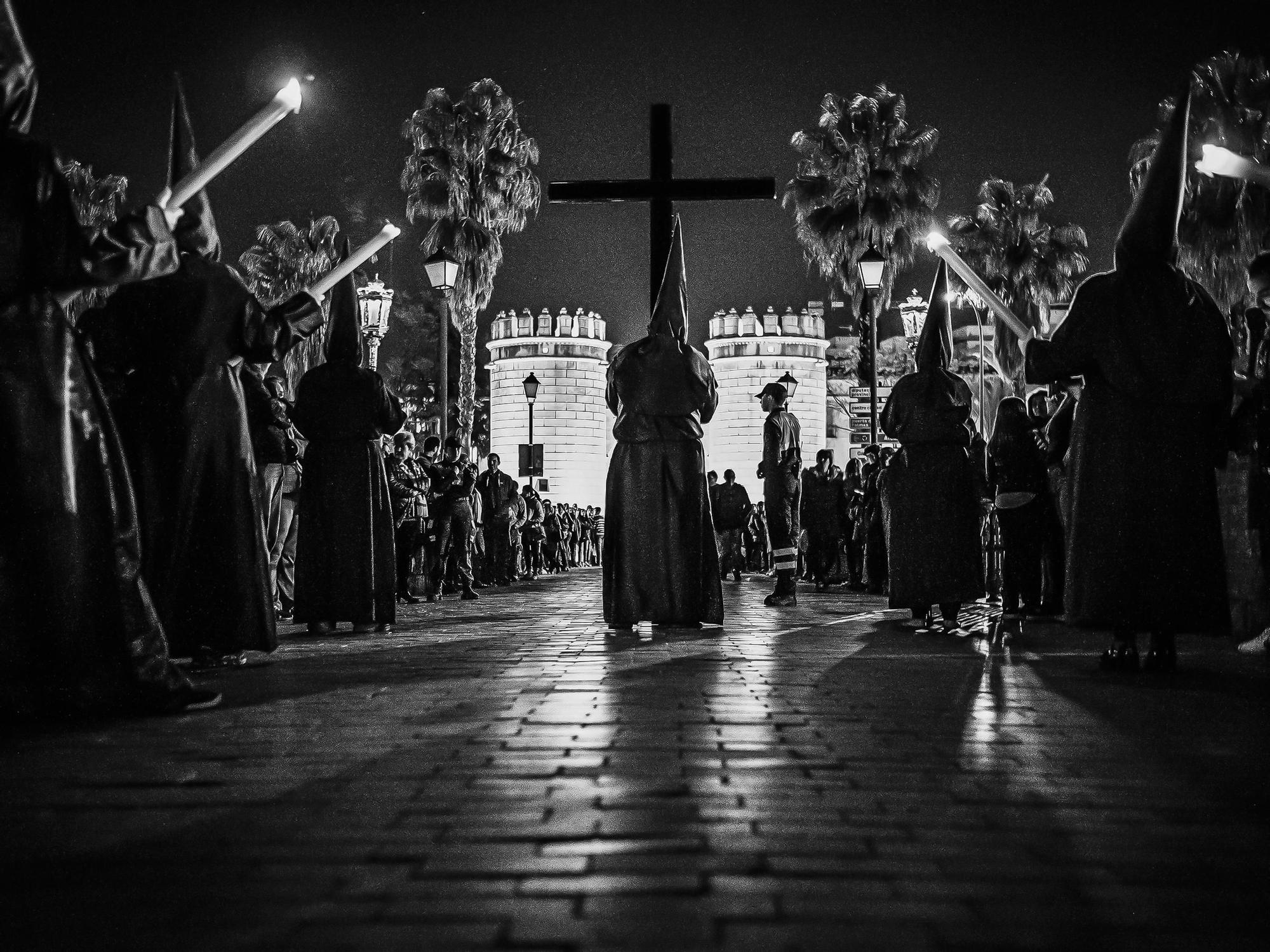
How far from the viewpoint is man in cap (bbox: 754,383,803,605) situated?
42.1 feet

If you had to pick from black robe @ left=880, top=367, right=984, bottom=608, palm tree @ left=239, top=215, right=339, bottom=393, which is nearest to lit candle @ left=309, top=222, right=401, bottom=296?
black robe @ left=880, top=367, right=984, bottom=608

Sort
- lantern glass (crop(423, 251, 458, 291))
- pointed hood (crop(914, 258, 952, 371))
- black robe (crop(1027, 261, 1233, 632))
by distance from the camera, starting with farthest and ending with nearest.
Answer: lantern glass (crop(423, 251, 458, 291))
pointed hood (crop(914, 258, 952, 371))
black robe (crop(1027, 261, 1233, 632))

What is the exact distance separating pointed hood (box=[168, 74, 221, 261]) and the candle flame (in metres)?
1.68

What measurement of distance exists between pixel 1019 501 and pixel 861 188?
2105 cm

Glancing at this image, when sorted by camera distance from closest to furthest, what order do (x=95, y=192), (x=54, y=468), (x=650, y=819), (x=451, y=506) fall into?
(x=650, y=819), (x=54, y=468), (x=451, y=506), (x=95, y=192)

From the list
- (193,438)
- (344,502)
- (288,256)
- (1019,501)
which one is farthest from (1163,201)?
(288,256)

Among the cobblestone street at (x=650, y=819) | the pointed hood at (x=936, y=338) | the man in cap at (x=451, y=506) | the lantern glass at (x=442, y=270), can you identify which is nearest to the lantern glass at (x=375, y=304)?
the lantern glass at (x=442, y=270)

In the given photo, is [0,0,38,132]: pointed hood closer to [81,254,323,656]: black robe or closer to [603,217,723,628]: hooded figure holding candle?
[81,254,323,656]: black robe

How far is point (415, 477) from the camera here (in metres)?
15.8

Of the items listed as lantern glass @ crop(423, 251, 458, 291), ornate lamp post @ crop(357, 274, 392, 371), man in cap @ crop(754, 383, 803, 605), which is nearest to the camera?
man in cap @ crop(754, 383, 803, 605)

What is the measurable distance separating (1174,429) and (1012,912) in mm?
4350

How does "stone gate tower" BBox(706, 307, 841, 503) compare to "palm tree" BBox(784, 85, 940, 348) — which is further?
"stone gate tower" BBox(706, 307, 841, 503)

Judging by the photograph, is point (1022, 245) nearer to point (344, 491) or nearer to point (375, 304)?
point (375, 304)

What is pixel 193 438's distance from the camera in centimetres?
595
